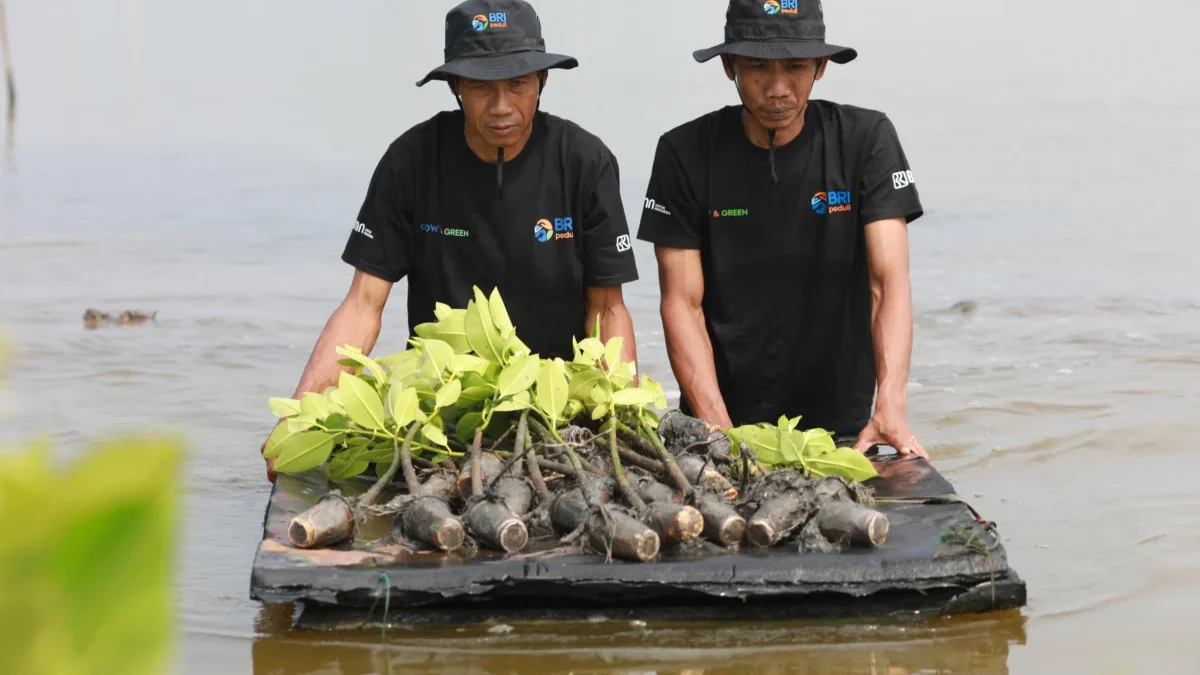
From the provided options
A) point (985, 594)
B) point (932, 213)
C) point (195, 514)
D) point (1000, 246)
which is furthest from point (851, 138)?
point (932, 213)

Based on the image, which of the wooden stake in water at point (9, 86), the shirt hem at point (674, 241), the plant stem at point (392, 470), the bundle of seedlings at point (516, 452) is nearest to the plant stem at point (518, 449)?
the bundle of seedlings at point (516, 452)

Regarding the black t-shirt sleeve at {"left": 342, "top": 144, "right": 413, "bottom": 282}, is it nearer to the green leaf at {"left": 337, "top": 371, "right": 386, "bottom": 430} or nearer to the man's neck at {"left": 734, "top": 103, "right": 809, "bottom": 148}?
the green leaf at {"left": 337, "top": 371, "right": 386, "bottom": 430}

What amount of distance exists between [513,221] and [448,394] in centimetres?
83

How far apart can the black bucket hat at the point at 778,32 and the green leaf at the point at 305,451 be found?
1.54 m

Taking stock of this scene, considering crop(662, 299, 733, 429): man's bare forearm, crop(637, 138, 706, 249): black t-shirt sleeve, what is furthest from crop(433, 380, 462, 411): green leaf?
crop(637, 138, 706, 249): black t-shirt sleeve

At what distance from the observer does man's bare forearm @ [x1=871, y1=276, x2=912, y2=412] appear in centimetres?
462

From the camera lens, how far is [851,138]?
4.82 m

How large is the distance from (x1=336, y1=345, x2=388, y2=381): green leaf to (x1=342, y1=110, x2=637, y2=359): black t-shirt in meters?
0.45

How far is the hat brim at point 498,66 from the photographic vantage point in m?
4.41

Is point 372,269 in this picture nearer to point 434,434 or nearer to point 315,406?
point 315,406

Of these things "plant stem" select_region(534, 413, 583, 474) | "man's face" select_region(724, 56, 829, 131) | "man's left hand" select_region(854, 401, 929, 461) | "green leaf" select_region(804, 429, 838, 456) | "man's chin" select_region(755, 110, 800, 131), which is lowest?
"man's left hand" select_region(854, 401, 929, 461)

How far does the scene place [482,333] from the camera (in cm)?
432

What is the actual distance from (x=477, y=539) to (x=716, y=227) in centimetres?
158

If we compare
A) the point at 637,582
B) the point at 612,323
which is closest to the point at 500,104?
the point at 612,323
